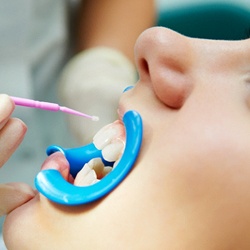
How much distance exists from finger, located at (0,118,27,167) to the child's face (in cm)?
Result: 7

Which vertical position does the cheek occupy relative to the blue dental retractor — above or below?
below

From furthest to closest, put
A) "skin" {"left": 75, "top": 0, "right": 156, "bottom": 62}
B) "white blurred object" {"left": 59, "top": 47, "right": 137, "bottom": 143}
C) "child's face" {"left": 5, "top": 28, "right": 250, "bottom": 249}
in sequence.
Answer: "skin" {"left": 75, "top": 0, "right": 156, "bottom": 62} → "white blurred object" {"left": 59, "top": 47, "right": 137, "bottom": 143} → "child's face" {"left": 5, "top": 28, "right": 250, "bottom": 249}

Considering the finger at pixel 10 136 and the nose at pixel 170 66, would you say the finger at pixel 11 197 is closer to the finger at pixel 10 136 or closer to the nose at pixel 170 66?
the finger at pixel 10 136

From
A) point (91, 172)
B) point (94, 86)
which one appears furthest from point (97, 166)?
point (94, 86)

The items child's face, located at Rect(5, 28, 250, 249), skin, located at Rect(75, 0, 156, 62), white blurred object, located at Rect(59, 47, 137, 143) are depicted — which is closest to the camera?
child's face, located at Rect(5, 28, 250, 249)

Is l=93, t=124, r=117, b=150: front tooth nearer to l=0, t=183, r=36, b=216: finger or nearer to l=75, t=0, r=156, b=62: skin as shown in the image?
l=0, t=183, r=36, b=216: finger

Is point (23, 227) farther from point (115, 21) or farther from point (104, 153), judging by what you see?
point (115, 21)

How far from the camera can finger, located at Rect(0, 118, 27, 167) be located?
0.51 m

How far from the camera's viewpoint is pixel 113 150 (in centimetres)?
51

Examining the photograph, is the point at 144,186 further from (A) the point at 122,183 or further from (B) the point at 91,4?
(B) the point at 91,4

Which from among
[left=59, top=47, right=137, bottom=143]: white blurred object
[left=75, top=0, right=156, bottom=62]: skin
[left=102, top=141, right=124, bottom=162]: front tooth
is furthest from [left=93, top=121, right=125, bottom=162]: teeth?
[left=75, top=0, right=156, bottom=62]: skin

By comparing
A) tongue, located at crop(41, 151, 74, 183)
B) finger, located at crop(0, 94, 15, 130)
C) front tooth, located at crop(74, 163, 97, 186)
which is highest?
finger, located at crop(0, 94, 15, 130)

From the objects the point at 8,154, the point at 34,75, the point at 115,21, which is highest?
the point at 8,154

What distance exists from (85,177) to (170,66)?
135 millimetres
